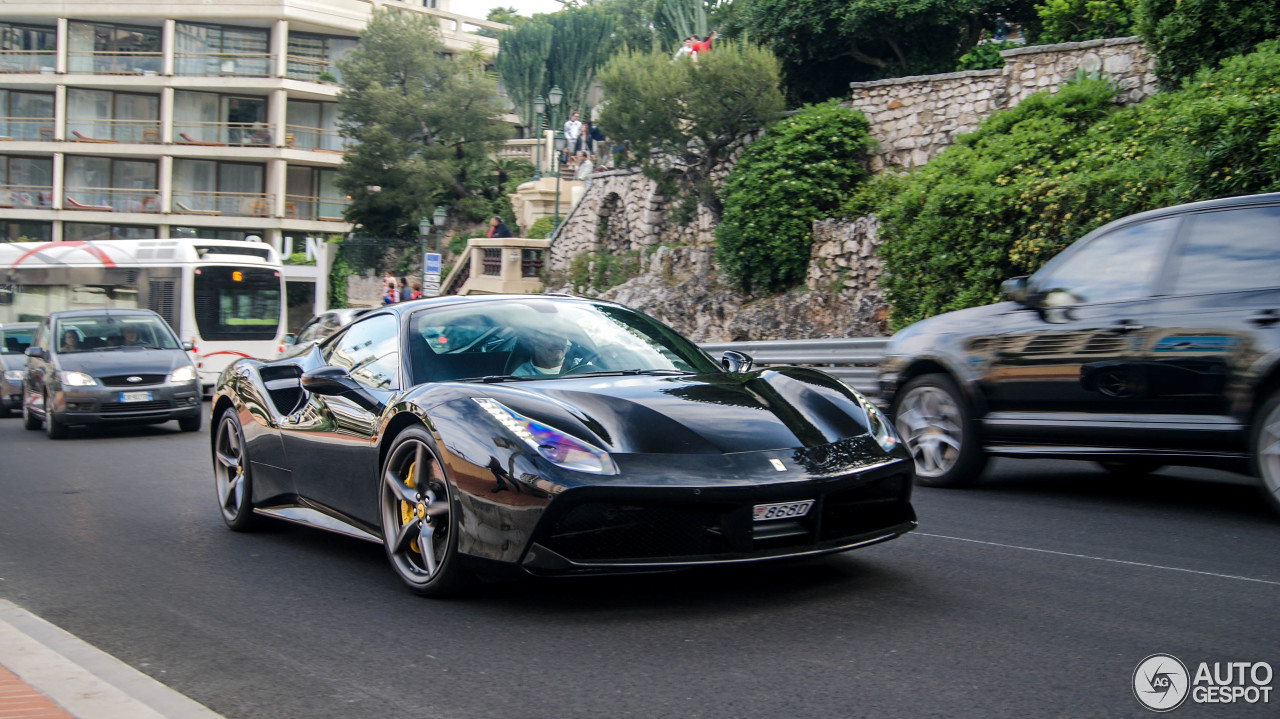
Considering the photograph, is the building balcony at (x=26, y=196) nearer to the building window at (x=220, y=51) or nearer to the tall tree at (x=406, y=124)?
the building window at (x=220, y=51)

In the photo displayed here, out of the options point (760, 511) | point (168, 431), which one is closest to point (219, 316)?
point (168, 431)

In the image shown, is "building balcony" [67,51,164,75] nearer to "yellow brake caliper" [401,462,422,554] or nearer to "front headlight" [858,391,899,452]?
"yellow brake caliper" [401,462,422,554]

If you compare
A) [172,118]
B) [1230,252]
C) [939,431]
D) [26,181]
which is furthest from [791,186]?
[26,181]

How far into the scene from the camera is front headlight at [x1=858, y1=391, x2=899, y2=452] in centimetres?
500

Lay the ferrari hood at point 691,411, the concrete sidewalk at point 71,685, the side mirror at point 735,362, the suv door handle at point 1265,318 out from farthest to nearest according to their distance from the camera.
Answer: the suv door handle at point 1265,318 < the side mirror at point 735,362 < the ferrari hood at point 691,411 < the concrete sidewalk at point 71,685

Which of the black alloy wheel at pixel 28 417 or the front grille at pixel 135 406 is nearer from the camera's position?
the front grille at pixel 135 406

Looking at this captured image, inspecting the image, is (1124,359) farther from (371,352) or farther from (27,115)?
(27,115)

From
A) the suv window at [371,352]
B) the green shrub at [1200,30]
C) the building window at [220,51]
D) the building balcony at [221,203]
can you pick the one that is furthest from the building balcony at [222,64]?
the suv window at [371,352]

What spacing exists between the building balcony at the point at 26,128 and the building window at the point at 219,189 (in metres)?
6.82

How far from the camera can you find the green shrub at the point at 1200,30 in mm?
14969

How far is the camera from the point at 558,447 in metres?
4.50

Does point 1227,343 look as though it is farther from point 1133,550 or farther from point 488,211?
point 488,211

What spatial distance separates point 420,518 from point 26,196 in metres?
61.1

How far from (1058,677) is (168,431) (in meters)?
14.2
